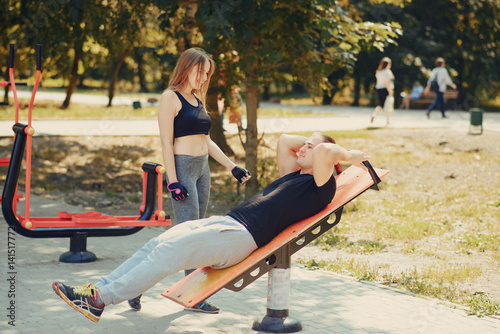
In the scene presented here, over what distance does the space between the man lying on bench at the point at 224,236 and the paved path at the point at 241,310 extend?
492mm

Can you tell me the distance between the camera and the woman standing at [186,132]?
4.77 m

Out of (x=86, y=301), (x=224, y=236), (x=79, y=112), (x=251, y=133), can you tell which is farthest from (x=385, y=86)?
(x=86, y=301)

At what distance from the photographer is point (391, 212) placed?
9.15m

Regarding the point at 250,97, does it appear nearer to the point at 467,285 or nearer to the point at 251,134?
the point at 251,134

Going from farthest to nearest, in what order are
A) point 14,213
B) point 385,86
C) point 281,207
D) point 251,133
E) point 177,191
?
point 385,86 → point 251,133 → point 14,213 → point 177,191 → point 281,207

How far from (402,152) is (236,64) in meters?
6.52

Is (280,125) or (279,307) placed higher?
(280,125)

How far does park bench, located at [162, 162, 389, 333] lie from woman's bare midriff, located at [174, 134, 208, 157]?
3.12 ft

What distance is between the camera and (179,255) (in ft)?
13.1

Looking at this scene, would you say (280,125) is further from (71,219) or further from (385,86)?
(71,219)

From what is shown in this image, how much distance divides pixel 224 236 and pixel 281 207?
419mm

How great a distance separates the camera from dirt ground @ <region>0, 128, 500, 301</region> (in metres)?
Answer: 6.94

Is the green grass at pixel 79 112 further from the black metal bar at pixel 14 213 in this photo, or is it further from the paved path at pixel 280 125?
the black metal bar at pixel 14 213

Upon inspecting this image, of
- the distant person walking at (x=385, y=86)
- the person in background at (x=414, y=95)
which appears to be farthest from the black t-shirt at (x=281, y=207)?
the person in background at (x=414, y=95)
